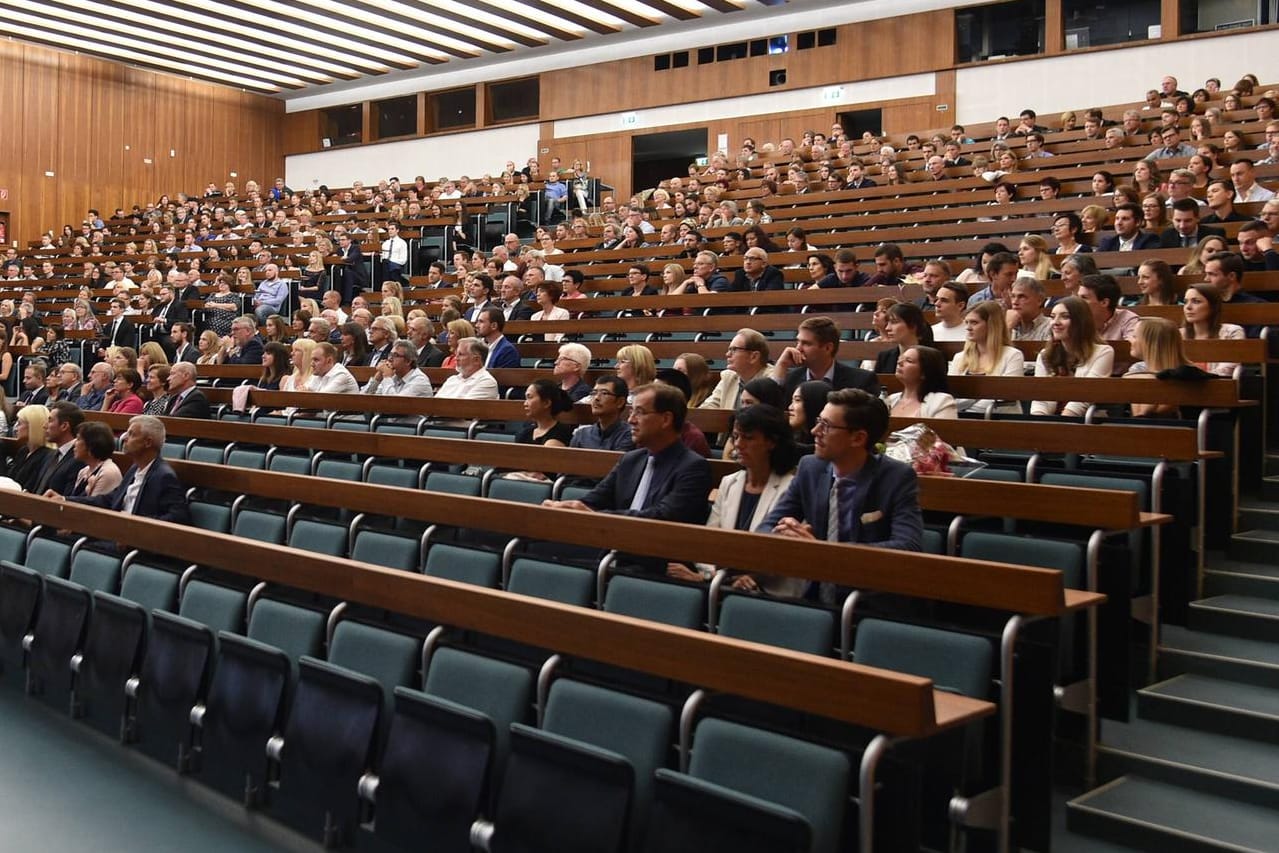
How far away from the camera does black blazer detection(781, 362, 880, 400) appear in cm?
267

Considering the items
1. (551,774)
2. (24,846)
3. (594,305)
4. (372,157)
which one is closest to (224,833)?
(24,846)

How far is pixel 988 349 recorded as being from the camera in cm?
295

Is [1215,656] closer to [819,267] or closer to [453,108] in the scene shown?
[819,267]

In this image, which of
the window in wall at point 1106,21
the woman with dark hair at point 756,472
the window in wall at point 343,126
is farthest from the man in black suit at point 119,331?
the window in wall at point 1106,21

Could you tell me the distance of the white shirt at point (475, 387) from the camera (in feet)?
12.3

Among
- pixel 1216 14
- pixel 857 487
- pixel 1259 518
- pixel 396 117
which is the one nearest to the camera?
pixel 857 487

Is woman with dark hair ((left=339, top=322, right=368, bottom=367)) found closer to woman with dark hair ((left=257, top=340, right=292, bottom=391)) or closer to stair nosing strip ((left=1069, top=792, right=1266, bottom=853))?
woman with dark hair ((left=257, top=340, right=292, bottom=391))

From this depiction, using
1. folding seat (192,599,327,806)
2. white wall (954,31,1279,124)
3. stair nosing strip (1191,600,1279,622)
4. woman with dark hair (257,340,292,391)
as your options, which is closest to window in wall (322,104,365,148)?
white wall (954,31,1279,124)

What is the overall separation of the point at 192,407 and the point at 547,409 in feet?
5.93

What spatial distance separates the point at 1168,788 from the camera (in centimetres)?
172

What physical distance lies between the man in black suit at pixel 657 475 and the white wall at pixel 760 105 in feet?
25.1

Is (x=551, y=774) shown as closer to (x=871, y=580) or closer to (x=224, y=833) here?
(x=871, y=580)

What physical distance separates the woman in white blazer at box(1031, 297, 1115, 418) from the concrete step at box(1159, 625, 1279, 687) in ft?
2.40

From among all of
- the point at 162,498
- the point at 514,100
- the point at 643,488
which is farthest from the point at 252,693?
the point at 514,100
